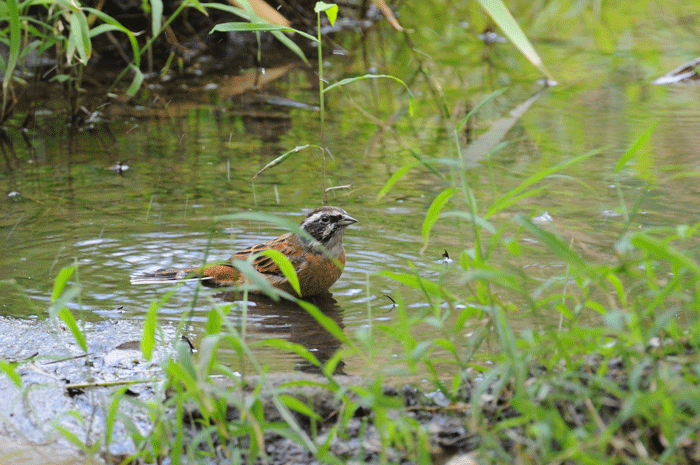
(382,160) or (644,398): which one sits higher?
(644,398)

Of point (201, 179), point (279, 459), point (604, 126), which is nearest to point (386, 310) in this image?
point (279, 459)

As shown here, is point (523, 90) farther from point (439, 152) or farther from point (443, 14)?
point (443, 14)

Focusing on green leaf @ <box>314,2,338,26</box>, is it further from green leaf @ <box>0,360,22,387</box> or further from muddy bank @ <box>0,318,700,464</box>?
green leaf @ <box>0,360,22,387</box>

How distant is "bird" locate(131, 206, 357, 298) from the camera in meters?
5.59

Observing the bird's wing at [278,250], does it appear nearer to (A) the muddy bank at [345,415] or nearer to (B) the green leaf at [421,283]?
(A) the muddy bank at [345,415]

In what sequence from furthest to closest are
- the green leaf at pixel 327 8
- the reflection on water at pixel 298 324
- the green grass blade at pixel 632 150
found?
the reflection on water at pixel 298 324 < the green leaf at pixel 327 8 < the green grass blade at pixel 632 150

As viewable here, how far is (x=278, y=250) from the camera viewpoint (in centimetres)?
593

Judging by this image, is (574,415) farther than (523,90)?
No

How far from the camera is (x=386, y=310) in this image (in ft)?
16.5

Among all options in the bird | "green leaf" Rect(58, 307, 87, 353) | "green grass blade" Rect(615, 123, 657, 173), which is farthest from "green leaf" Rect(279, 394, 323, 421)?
the bird

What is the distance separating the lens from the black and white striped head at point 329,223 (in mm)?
5785

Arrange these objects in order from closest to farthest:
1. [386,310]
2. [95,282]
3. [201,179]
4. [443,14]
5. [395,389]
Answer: [395,389] → [386,310] → [95,282] → [201,179] → [443,14]

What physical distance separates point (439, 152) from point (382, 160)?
0.58m

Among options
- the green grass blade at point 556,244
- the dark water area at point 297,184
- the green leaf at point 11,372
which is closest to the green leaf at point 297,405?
the dark water area at point 297,184
